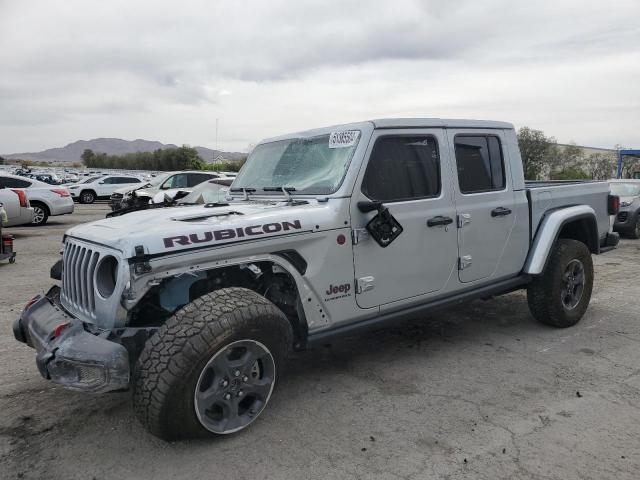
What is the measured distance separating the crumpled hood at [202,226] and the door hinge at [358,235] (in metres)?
0.20

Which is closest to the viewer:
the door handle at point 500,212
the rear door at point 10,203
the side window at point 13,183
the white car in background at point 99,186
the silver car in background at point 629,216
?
the door handle at point 500,212

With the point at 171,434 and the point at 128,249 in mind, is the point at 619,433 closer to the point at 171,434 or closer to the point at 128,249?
the point at 171,434

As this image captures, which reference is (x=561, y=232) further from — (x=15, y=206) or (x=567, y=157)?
(x=567, y=157)

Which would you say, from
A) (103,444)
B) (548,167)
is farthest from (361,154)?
(548,167)

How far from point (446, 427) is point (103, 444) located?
202 cm

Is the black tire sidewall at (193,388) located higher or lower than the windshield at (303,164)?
lower

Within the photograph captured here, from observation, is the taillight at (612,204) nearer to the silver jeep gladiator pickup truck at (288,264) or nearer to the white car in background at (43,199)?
the silver jeep gladiator pickup truck at (288,264)

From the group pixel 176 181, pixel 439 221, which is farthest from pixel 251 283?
pixel 176 181

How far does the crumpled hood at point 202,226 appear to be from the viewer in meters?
2.86

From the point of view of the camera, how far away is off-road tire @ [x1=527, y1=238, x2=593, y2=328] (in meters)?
4.89

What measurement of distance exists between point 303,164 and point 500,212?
5.83 ft

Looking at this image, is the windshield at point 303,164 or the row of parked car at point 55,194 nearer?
the windshield at point 303,164

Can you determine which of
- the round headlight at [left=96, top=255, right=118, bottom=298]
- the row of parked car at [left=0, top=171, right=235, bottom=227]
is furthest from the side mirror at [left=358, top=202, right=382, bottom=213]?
the row of parked car at [left=0, top=171, right=235, bottom=227]

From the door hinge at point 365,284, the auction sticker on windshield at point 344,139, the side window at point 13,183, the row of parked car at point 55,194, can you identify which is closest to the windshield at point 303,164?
the auction sticker on windshield at point 344,139
